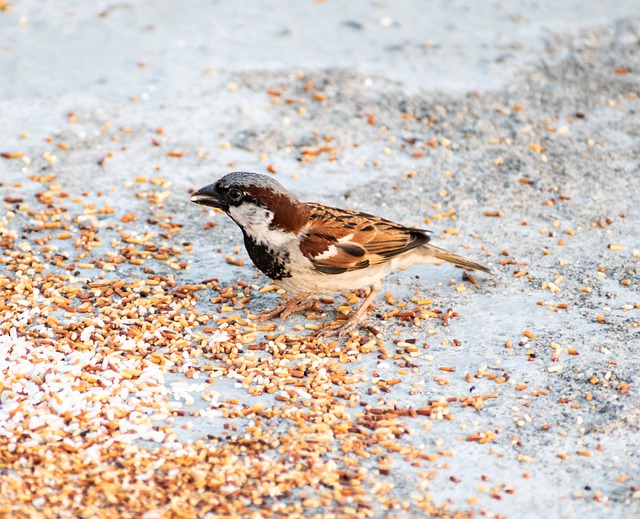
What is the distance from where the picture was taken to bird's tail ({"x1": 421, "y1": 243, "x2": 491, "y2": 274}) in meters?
5.59

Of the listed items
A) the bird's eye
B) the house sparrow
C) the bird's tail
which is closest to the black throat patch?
the house sparrow

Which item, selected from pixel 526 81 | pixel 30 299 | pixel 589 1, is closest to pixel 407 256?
pixel 30 299

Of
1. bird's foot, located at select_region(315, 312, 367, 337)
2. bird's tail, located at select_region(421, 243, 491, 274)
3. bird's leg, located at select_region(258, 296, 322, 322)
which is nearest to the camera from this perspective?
bird's foot, located at select_region(315, 312, 367, 337)

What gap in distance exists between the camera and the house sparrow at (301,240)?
201 inches

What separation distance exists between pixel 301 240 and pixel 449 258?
1034mm

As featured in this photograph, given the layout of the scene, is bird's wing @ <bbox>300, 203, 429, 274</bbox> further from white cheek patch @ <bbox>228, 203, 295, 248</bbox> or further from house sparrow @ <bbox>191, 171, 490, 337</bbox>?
white cheek patch @ <bbox>228, 203, 295, 248</bbox>

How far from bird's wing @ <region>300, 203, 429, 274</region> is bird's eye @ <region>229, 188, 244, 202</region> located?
41 centimetres

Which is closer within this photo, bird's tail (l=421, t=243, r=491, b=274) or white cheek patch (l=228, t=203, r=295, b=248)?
white cheek patch (l=228, t=203, r=295, b=248)

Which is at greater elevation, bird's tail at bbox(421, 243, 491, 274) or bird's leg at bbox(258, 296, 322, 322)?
bird's tail at bbox(421, 243, 491, 274)

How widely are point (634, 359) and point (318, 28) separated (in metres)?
5.34

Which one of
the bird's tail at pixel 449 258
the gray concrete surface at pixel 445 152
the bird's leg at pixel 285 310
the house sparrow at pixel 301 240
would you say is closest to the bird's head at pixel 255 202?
the house sparrow at pixel 301 240

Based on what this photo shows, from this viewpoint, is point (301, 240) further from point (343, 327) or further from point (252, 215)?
point (343, 327)

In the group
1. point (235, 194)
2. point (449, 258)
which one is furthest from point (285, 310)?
point (449, 258)

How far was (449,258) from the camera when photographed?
18.5 feet
